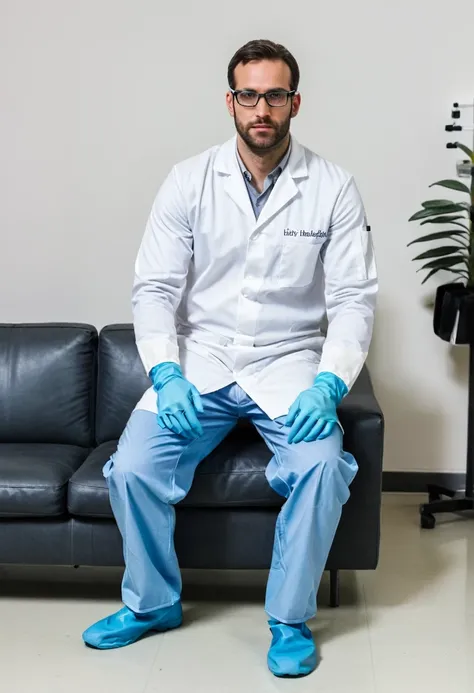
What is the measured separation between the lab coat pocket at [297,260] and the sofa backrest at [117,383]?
585 millimetres

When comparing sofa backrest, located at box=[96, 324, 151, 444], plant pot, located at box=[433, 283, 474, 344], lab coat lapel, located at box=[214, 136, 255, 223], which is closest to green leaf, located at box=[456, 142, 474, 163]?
plant pot, located at box=[433, 283, 474, 344]

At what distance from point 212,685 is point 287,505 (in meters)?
0.44

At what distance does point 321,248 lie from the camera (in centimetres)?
259

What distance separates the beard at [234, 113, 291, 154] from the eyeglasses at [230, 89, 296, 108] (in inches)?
1.8

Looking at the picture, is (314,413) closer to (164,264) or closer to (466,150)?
(164,264)

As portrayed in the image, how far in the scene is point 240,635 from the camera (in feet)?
7.79

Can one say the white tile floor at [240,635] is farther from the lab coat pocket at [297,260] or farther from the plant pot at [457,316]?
the lab coat pocket at [297,260]

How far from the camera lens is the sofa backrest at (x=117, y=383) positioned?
288 centimetres

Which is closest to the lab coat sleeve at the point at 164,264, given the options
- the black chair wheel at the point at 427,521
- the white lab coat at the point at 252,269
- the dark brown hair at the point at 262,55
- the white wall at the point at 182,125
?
the white lab coat at the point at 252,269

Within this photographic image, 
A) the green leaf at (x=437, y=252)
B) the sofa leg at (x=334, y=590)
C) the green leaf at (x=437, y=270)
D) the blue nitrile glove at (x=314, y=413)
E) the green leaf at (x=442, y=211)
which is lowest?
the sofa leg at (x=334, y=590)

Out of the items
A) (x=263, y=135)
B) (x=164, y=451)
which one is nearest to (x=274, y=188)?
(x=263, y=135)

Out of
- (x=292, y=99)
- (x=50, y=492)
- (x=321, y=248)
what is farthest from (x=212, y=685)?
(x=292, y=99)

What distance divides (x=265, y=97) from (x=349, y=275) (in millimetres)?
506

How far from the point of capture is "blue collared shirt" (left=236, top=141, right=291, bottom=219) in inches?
101
